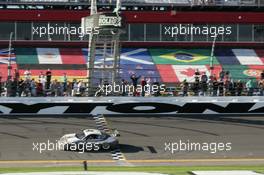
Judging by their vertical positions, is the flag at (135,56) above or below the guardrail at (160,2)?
below

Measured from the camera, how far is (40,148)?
2062 cm

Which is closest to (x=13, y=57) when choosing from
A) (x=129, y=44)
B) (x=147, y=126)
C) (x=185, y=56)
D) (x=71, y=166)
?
(x=129, y=44)

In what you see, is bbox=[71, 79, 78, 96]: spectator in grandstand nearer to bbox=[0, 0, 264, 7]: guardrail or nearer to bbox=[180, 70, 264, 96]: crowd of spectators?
bbox=[180, 70, 264, 96]: crowd of spectators

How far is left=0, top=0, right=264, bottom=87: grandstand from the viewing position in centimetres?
4284

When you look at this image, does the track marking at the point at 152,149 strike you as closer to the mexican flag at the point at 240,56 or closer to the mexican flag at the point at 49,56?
the mexican flag at the point at 49,56

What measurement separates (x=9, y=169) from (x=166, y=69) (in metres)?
24.9

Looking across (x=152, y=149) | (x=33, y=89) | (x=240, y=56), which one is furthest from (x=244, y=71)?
(x=152, y=149)

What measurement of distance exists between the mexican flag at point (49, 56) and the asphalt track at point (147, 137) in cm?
1650

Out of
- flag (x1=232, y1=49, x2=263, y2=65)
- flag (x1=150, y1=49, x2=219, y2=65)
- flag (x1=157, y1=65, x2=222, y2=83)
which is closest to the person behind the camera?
flag (x1=157, y1=65, x2=222, y2=83)

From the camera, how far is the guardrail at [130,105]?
2609 centimetres

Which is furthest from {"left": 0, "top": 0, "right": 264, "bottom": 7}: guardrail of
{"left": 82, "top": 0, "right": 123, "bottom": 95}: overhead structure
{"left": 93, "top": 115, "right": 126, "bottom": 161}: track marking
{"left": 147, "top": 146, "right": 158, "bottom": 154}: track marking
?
{"left": 147, "top": 146, "right": 158, "bottom": 154}: track marking

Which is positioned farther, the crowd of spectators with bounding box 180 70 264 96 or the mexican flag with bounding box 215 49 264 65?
the mexican flag with bounding box 215 49 264 65

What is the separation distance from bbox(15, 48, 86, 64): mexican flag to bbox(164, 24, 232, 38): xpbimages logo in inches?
277

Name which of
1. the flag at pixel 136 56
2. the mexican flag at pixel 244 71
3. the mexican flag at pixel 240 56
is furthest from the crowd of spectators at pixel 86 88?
the mexican flag at pixel 240 56
